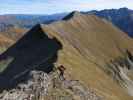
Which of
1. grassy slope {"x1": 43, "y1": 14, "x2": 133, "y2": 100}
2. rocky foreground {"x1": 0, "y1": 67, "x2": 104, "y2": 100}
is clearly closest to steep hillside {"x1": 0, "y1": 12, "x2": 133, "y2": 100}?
grassy slope {"x1": 43, "y1": 14, "x2": 133, "y2": 100}

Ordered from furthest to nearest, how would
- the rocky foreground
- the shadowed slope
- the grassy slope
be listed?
1. the grassy slope
2. the shadowed slope
3. the rocky foreground

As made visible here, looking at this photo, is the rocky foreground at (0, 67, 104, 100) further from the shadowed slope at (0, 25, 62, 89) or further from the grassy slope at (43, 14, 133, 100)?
the grassy slope at (43, 14, 133, 100)

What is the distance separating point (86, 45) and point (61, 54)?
42.2m

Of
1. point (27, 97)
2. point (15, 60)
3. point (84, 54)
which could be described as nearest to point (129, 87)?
point (84, 54)

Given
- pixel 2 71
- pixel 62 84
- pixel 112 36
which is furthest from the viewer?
pixel 112 36

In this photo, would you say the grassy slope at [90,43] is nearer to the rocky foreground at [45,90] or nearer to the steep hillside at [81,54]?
the steep hillside at [81,54]

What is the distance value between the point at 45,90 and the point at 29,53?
212 feet

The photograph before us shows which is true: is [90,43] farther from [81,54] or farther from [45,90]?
[45,90]

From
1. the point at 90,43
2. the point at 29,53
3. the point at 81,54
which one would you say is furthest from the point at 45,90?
the point at 90,43

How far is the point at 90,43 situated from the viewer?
139 metres

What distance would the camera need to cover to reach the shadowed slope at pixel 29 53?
9769cm

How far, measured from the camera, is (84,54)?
404ft

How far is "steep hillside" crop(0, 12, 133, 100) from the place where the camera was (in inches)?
→ 3625

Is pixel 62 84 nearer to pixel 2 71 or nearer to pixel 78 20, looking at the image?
pixel 2 71
